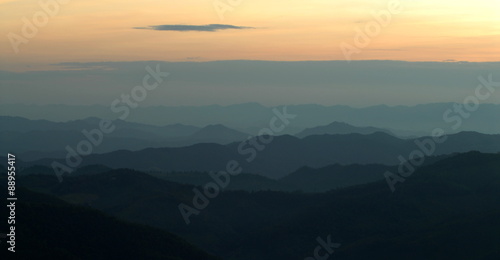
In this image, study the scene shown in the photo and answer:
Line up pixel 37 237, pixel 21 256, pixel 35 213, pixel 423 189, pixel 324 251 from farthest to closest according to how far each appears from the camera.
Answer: pixel 423 189 → pixel 324 251 → pixel 35 213 → pixel 37 237 → pixel 21 256

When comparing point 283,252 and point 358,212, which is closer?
point 283,252

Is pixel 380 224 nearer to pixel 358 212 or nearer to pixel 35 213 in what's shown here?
pixel 358 212

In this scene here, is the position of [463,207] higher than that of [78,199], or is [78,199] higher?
[78,199]

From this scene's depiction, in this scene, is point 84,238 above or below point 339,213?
below

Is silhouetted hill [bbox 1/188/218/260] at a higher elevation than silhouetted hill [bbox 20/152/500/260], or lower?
lower

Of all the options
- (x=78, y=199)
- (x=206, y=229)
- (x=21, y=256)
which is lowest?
(x=21, y=256)

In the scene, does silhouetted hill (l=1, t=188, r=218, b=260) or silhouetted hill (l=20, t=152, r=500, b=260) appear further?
silhouetted hill (l=20, t=152, r=500, b=260)

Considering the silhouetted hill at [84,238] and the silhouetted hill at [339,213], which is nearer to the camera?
the silhouetted hill at [84,238]

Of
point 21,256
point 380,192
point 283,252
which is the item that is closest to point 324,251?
point 283,252

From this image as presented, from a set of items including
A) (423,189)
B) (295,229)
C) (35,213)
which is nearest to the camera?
(35,213)

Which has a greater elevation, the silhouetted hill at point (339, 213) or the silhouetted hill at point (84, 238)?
the silhouetted hill at point (339, 213)

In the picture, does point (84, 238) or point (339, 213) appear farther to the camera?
point (339, 213)
